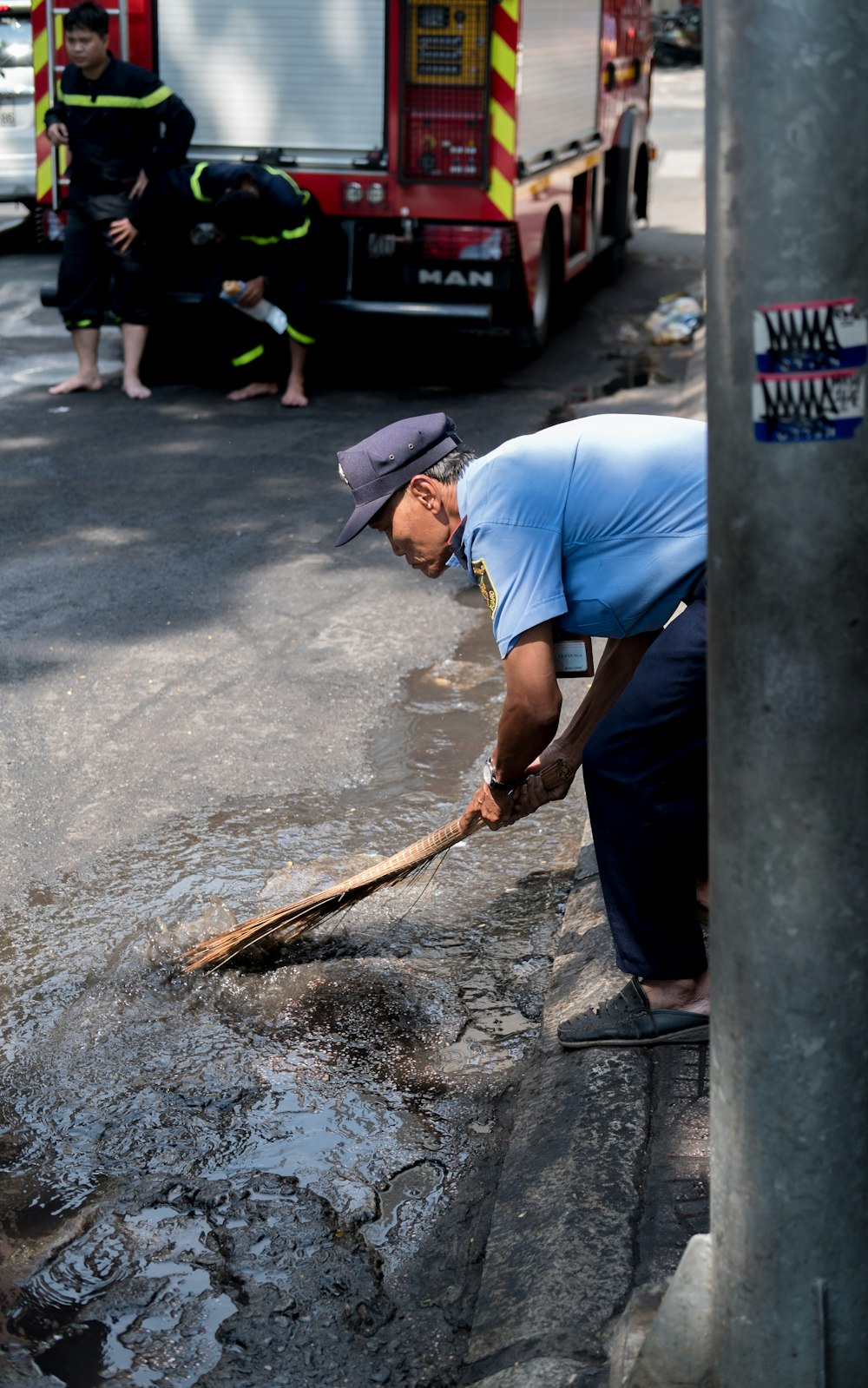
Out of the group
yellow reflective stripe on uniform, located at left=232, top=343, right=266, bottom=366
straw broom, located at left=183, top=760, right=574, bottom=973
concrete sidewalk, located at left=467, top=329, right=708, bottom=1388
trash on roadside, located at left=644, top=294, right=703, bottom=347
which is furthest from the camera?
trash on roadside, located at left=644, top=294, right=703, bottom=347

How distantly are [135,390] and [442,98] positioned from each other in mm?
2347

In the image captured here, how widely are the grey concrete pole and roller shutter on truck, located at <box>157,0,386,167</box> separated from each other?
7.42 metres

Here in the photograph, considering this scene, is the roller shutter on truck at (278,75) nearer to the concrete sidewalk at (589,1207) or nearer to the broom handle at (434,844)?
the broom handle at (434,844)

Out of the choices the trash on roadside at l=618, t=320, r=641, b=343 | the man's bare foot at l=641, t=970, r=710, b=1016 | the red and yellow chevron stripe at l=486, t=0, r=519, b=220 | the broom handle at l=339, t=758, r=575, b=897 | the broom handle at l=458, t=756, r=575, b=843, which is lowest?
Result: the man's bare foot at l=641, t=970, r=710, b=1016

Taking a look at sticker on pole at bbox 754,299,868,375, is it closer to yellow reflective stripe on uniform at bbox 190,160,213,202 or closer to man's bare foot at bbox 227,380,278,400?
yellow reflective stripe on uniform at bbox 190,160,213,202

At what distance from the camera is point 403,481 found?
296 cm

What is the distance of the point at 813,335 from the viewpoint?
4.97ft

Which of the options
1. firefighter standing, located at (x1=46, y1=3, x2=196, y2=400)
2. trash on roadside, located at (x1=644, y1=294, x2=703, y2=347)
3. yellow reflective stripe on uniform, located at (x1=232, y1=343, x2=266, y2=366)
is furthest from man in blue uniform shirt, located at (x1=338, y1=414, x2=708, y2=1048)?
trash on roadside, located at (x1=644, y1=294, x2=703, y2=347)

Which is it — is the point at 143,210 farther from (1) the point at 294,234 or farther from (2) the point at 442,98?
(2) the point at 442,98

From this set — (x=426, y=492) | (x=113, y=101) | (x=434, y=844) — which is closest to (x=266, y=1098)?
(x=434, y=844)

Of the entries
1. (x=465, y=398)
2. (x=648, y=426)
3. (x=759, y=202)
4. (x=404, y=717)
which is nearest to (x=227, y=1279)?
(x=648, y=426)

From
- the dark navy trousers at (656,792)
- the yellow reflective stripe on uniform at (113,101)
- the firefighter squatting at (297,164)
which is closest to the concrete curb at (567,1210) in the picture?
the dark navy trousers at (656,792)

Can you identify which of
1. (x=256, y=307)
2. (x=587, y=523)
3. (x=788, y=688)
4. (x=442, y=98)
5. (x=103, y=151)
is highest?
(x=442, y=98)

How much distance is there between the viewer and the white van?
11.9 meters
